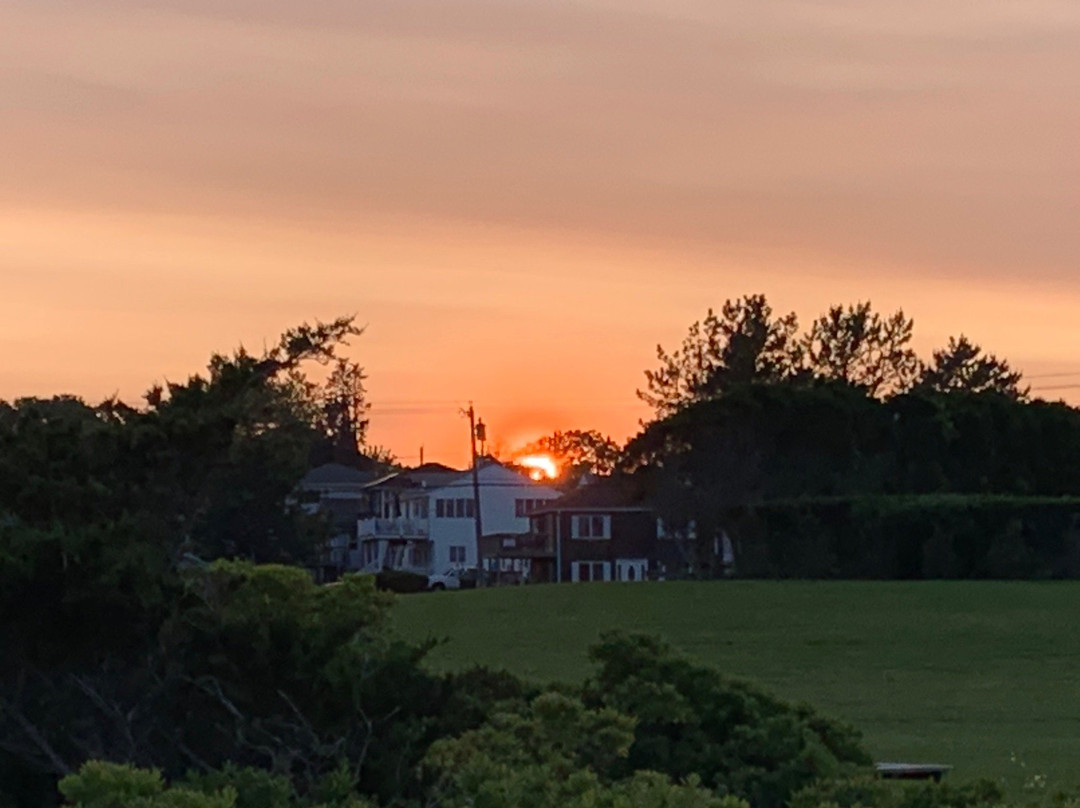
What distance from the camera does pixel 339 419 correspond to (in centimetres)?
16638

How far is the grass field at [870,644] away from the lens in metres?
28.1

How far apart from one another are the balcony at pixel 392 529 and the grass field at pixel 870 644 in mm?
58677

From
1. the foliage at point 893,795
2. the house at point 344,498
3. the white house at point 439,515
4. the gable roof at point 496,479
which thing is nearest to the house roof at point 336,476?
the house at point 344,498

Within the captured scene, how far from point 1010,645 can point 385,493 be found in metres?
82.1

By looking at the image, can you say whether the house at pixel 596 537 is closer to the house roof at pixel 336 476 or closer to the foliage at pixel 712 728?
the house roof at pixel 336 476

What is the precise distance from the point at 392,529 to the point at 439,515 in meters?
4.05

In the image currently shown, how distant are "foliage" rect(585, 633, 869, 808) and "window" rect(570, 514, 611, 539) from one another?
280ft

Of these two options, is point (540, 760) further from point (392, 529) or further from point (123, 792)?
point (392, 529)

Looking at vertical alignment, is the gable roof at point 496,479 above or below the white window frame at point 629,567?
above

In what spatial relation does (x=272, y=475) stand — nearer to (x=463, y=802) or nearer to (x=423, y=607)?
(x=463, y=802)

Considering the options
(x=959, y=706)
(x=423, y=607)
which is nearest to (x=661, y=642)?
(x=959, y=706)

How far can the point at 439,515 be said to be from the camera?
121 m


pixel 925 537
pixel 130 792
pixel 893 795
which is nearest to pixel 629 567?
pixel 925 537

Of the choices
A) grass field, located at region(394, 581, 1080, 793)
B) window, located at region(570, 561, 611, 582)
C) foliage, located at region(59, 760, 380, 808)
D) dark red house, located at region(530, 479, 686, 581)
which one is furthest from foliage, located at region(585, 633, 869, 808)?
window, located at region(570, 561, 611, 582)
